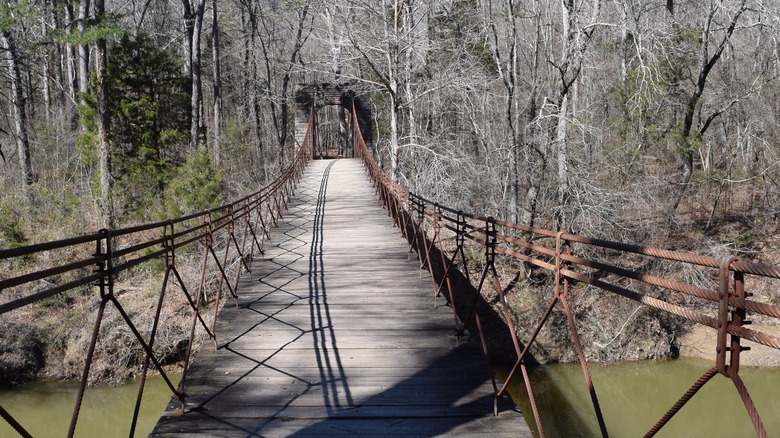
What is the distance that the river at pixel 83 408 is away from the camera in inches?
388

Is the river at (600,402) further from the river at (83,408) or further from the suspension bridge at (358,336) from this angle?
the suspension bridge at (358,336)

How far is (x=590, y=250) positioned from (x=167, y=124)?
46.3ft

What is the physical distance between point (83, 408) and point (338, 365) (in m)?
8.99

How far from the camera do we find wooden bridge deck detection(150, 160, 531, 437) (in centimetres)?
323

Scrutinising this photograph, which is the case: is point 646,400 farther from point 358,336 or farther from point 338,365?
point 338,365

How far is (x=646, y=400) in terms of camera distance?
436 inches

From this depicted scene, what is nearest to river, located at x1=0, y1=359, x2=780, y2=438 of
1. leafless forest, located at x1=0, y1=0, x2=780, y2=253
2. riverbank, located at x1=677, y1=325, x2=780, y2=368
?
riverbank, located at x1=677, y1=325, x2=780, y2=368

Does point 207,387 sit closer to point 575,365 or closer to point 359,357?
point 359,357

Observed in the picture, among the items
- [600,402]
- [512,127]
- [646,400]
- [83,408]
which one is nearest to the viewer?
[83,408]

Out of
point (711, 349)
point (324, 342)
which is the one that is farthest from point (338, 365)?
point (711, 349)

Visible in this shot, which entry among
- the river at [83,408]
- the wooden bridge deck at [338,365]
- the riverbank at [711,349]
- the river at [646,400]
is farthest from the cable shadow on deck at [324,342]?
the riverbank at [711,349]

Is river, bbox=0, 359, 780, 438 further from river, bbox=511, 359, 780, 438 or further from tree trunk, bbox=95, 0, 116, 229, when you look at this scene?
tree trunk, bbox=95, 0, 116, 229

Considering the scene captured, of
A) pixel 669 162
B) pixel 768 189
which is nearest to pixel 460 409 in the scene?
pixel 669 162

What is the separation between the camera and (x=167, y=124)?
17.9 meters
